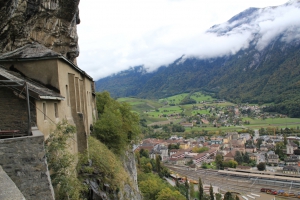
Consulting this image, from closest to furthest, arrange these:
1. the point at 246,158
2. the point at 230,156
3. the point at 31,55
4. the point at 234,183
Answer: the point at 31,55 → the point at 234,183 → the point at 246,158 → the point at 230,156

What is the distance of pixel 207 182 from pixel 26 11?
78.8 meters

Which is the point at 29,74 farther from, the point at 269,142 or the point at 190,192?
the point at 269,142

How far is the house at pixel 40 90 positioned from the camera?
37.3 ft

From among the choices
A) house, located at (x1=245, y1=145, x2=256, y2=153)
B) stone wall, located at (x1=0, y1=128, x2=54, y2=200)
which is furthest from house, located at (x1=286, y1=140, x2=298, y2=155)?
stone wall, located at (x1=0, y1=128, x2=54, y2=200)

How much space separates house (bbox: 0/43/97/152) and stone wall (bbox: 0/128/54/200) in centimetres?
163

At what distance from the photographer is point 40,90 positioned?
12.6 meters

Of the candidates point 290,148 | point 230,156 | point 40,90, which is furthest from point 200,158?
point 40,90

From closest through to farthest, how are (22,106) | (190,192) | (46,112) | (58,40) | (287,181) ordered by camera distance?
(22,106) < (46,112) < (58,40) < (190,192) < (287,181)

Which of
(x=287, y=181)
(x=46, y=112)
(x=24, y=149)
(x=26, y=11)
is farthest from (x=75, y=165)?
(x=287, y=181)

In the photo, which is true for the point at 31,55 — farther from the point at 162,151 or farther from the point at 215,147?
the point at 215,147

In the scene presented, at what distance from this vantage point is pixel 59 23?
21.5 meters

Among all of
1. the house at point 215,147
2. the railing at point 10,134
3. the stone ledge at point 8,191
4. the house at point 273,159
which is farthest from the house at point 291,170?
the stone ledge at point 8,191

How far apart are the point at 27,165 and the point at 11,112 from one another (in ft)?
11.2

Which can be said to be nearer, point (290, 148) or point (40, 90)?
point (40, 90)
